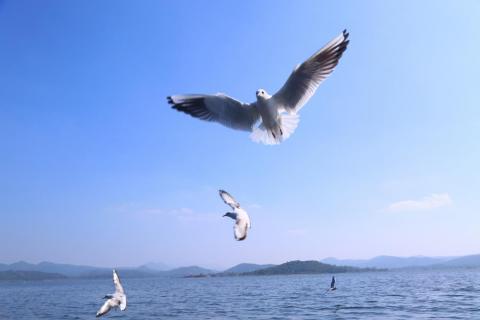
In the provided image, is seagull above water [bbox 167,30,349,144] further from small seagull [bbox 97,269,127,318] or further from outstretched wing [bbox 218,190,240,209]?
small seagull [bbox 97,269,127,318]

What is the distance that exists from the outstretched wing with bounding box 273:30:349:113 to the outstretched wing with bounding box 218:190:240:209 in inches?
78.7

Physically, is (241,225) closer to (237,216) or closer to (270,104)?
(237,216)

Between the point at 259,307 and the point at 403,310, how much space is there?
10.9 m

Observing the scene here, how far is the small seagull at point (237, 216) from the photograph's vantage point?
309 centimetres

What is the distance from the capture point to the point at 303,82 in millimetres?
6301

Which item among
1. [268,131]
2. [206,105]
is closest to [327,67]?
[268,131]

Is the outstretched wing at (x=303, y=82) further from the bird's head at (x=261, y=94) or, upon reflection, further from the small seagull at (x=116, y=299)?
the small seagull at (x=116, y=299)

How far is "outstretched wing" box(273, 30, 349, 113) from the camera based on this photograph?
5945 mm

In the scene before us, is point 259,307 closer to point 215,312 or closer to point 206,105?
point 215,312

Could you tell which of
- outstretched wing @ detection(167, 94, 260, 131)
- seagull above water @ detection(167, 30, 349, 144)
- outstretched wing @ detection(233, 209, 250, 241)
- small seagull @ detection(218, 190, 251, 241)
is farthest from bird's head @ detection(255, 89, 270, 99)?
outstretched wing @ detection(233, 209, 250, 241)

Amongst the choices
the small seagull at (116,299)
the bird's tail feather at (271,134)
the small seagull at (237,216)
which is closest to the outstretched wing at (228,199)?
the small seagull at (237,216)

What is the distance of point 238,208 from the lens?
3975 mm

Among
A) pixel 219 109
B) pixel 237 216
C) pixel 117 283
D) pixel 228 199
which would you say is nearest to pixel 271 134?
pixel 219 109

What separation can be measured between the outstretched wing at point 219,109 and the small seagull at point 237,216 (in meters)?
1.86
